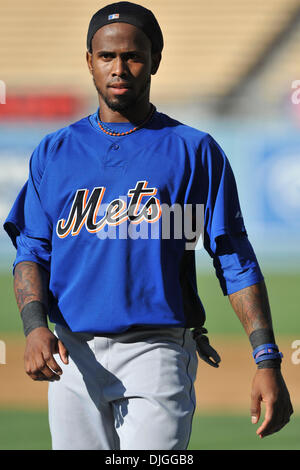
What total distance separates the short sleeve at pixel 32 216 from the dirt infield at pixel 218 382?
3.85 metres

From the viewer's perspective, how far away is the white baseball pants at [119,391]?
6.91ft

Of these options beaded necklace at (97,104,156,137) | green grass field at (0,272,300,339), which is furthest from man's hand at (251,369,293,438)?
green grass field at (0,272,300,339)

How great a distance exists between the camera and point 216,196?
2252 millimetres

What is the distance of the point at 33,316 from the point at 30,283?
0.12 meters

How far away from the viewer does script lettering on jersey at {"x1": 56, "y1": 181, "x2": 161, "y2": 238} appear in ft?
7.18

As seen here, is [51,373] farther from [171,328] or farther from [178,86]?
[178,86]

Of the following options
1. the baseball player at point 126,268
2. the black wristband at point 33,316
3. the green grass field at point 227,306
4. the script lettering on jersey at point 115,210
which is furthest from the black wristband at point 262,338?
the green grass field at point 227,306

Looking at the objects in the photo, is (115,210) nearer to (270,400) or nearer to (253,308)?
(253,308)

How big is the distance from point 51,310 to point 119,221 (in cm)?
35

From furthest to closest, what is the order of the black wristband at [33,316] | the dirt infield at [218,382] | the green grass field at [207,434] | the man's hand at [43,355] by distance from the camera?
1. the dirt infield at [218,382]
2. the green grass field at [207,434]
3. the black wristband at [33,316]
4. the man's hand at [43,355]

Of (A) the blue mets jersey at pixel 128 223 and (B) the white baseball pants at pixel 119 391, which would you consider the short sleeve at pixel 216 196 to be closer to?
(A) the blue mets jersey at pixel 128 223

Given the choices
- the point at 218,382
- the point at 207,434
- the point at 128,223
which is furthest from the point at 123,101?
the point at 218,382

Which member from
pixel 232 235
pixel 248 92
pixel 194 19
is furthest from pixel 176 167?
pixel 194 19

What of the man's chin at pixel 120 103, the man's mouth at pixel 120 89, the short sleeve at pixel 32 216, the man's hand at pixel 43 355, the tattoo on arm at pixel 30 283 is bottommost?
the man's hand at pixel 43 355
